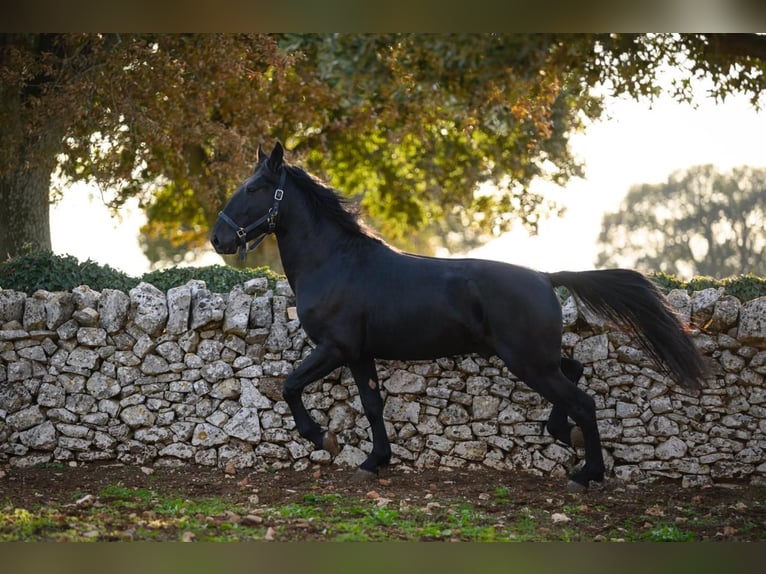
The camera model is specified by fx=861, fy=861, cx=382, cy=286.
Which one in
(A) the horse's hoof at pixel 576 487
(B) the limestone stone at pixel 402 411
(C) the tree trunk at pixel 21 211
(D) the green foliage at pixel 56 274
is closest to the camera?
(A) the horse's hoof at pixel 576 487

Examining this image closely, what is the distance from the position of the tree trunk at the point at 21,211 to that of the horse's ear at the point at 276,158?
5.56 metres

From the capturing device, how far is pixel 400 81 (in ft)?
33.9

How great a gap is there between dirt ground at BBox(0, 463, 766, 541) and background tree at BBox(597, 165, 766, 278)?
25.0 m

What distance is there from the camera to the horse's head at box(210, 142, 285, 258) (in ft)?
23.1

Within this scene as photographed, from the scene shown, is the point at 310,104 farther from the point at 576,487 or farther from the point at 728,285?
the point at 576,487

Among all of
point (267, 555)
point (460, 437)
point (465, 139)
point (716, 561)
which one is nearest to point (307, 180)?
point (460, 437)

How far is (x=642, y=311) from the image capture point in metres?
6.93

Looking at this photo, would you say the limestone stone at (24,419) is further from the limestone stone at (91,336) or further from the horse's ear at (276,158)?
the horse's ear at (276,158)

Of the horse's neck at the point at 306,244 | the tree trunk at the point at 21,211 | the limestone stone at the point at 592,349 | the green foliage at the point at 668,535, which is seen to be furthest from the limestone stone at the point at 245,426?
the tree trunk at the point at 21,211

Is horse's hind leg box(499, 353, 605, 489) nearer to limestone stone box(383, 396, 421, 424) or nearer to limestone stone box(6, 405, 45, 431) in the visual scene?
limestone stone box(383, 396, 421, 424)

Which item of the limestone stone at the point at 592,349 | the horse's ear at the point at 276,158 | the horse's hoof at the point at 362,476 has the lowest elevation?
the horse's hoof at the point at 362,476

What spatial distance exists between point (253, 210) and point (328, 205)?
65 cm

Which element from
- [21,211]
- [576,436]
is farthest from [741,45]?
[21,211]

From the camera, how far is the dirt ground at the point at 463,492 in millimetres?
6336
